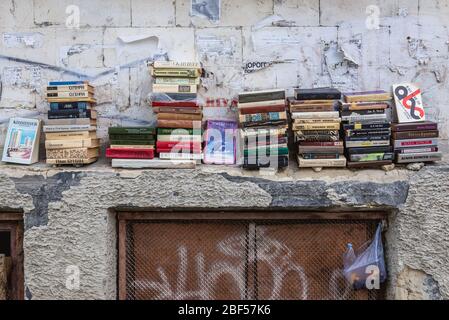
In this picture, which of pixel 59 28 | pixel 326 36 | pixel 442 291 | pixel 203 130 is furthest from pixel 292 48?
pixel 442 291

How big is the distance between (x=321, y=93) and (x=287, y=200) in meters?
0.71

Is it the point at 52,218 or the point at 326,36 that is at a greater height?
the point at 326,36

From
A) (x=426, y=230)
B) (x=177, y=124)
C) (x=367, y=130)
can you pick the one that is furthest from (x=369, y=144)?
(x=177, y=124)

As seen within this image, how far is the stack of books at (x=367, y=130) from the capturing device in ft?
10.7

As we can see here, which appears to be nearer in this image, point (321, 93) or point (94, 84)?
point (321, 93)

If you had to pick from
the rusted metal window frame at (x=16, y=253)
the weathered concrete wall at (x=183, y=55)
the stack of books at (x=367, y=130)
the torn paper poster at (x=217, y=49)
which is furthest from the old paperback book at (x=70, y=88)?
the stack of books at (x=367, y=130)

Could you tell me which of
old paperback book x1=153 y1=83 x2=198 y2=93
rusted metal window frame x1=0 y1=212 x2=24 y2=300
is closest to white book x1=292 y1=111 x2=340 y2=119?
old paperback book x1=153 y1=83 x2=198 y2=93

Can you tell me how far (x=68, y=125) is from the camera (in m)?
3.28

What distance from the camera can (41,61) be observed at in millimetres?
3461

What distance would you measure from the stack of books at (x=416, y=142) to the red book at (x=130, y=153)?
5.21 ft

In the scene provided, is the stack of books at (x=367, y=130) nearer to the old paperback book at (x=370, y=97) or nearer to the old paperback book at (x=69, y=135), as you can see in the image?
the old paperback book at (x=370, y=97)

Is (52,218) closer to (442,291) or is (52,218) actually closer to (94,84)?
(94,84)

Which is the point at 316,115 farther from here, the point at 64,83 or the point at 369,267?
the point at 64,83

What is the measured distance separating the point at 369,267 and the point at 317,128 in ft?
3.27
